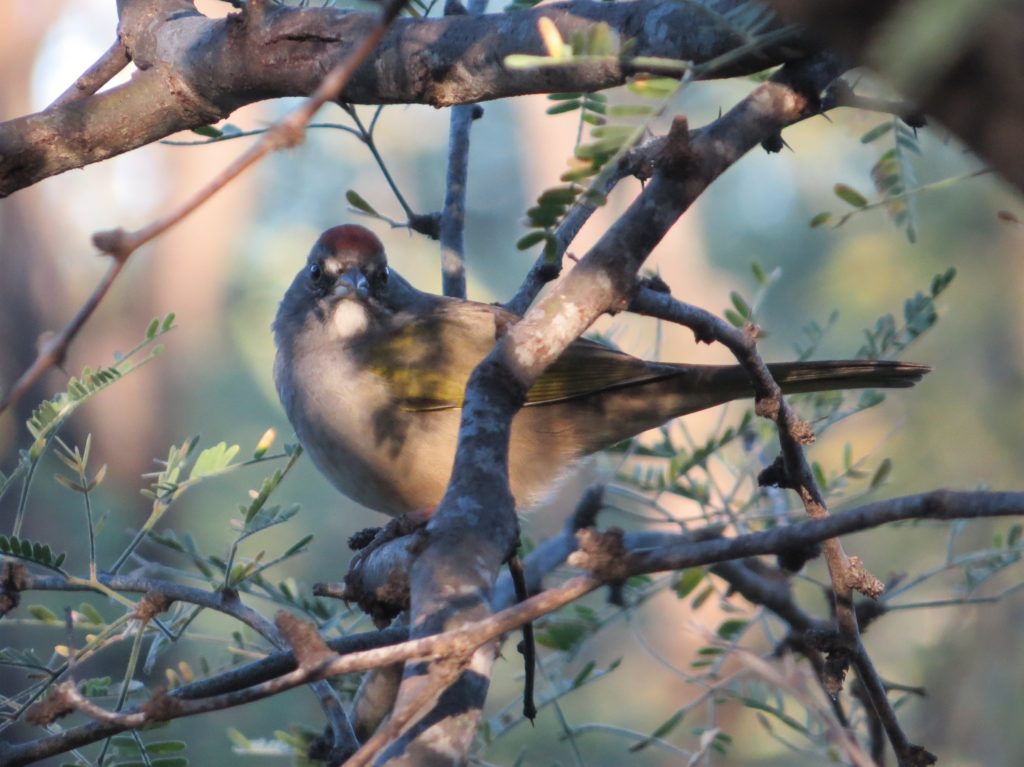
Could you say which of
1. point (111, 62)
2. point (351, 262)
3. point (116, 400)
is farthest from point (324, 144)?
point (111, 62)

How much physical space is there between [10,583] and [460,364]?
2462mm

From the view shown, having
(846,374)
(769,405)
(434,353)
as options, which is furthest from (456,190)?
(769,405)

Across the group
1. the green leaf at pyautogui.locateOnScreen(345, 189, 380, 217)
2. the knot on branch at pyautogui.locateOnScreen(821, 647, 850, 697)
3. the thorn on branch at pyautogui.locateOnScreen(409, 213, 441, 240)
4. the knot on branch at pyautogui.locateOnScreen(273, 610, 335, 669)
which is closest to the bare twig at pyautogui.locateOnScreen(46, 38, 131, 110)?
the green leaf at pyautogui.locateOnScreen(345, 189, 380, 217)

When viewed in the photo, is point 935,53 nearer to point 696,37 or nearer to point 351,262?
point 696,37

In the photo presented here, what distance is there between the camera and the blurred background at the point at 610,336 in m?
8.45

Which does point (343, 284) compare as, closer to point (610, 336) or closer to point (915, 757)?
point (610, 336)

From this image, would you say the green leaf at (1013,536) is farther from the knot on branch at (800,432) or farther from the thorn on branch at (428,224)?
the thorn on branch at (428,224)

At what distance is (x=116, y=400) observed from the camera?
12617 millimetres

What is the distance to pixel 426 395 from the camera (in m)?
4.45

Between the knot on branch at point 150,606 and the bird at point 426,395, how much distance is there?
1793 mm

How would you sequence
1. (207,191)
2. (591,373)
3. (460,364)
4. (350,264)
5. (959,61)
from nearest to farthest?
(959,61) < (207,191) < (591,373) < (460,364) < (350,264)

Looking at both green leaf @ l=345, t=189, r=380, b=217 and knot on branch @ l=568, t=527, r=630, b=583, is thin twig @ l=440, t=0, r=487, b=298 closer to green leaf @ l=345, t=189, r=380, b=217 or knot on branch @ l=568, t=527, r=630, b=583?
green leaf @ l=345, t=189, r=380, b=217

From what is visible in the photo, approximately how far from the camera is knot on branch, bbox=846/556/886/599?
2557mm

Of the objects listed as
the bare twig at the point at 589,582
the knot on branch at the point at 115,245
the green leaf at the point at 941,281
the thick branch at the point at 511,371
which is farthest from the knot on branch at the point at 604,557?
the green leaf at the point at 941,281
